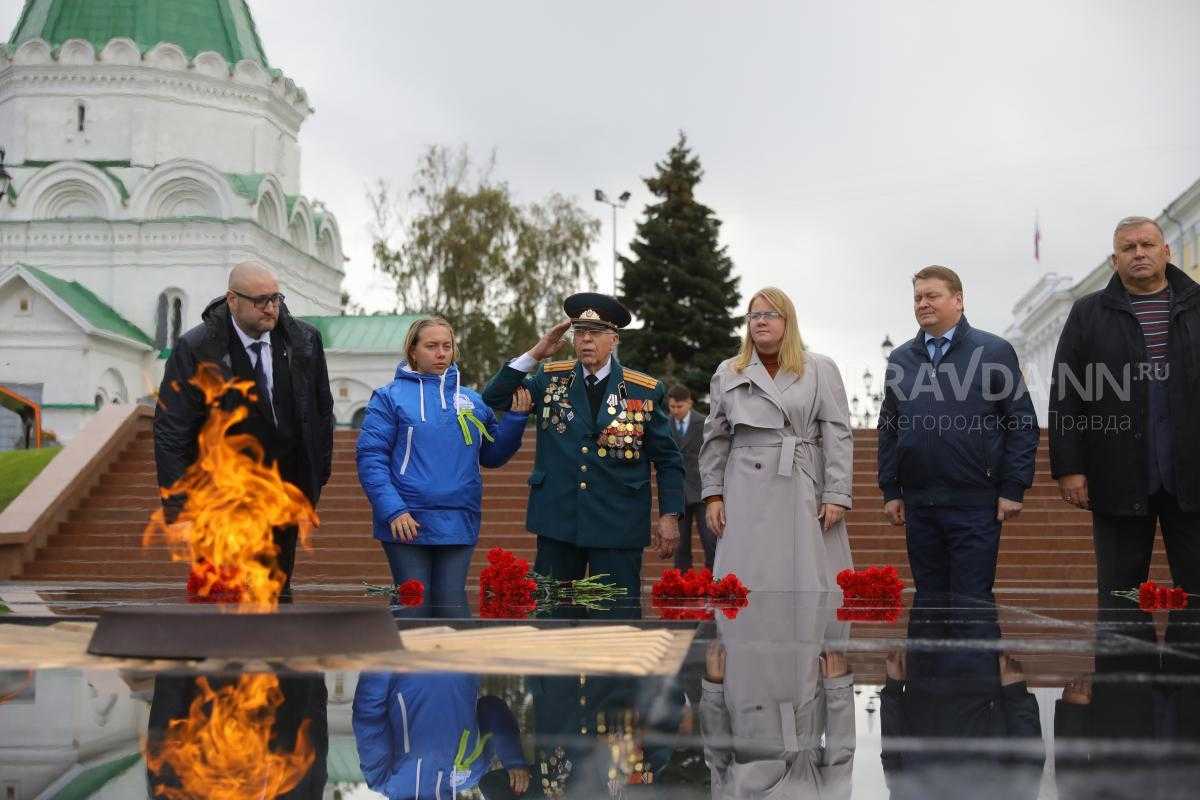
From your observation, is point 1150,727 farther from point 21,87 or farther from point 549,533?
point 21,87

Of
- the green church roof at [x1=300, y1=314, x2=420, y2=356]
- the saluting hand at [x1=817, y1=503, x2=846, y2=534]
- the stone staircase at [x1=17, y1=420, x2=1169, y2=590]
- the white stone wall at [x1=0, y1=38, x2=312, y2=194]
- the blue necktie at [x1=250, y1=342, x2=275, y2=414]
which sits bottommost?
the stone staircase at [x1=17, y1=420, x2=1169, y2=590]

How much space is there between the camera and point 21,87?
141 ft

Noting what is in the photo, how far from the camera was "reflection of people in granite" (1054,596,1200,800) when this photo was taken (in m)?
2.17

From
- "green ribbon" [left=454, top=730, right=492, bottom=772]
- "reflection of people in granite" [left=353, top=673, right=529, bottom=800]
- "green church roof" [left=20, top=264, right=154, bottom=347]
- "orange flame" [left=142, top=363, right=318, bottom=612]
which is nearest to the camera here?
"reflection of people in granite" [left=353, top=673, right=529, bottom=800]

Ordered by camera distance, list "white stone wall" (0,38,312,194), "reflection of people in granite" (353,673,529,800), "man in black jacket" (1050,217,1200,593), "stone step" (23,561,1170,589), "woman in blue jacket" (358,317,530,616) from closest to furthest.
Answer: "reflection of people in granite" (353,673,529,800)
"man in black jacket" (1050,217,1200,593)
"woman in blue jacket" (358,317,530,616)
"stone step" (23,561,1170,589)
"white stone wall" (0,38,312,194)

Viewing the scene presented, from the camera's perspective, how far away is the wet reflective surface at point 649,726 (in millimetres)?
2221

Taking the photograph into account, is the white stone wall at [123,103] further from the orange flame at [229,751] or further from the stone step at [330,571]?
the orange flame at [229,751]

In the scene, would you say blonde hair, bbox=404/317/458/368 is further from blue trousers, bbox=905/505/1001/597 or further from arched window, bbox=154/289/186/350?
arched window, bbox=154/289/186/350

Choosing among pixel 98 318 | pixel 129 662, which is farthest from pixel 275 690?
pixel 98 318

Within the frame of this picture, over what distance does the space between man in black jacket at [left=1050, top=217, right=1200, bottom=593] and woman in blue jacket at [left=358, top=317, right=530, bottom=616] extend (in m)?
2.35

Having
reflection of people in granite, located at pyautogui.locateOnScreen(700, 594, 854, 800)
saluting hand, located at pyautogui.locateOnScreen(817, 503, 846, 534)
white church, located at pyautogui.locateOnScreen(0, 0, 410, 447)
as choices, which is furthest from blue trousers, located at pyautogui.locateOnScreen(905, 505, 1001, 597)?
white church, located at pyautogui.locateOnScreen(0, 0, 410, 447)

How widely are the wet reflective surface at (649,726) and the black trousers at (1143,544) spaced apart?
177 cm

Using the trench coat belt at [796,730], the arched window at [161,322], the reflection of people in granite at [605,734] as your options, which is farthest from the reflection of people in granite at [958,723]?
the arched window at [161,322]

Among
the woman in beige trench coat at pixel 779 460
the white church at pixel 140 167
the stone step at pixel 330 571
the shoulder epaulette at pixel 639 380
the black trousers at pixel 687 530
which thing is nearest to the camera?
the woman in beige trench coat at pixel 779 460
